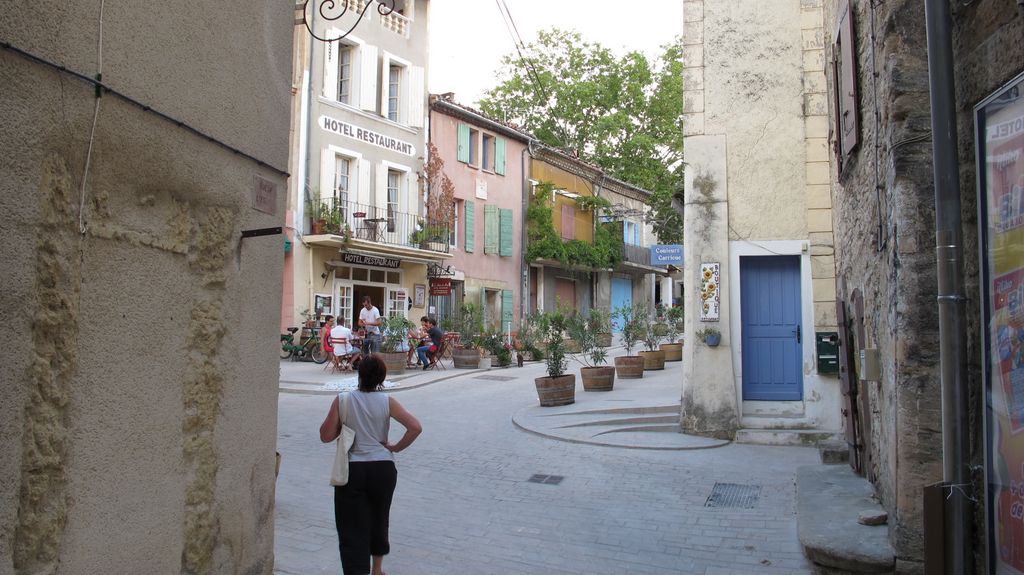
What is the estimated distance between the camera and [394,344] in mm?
17266

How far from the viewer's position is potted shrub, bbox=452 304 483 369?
1858 cm

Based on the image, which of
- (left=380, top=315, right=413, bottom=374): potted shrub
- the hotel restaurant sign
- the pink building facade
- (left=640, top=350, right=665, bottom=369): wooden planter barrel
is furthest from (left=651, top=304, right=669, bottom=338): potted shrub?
the hotel restaurant sign

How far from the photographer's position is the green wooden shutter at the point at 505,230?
27094 millimetres

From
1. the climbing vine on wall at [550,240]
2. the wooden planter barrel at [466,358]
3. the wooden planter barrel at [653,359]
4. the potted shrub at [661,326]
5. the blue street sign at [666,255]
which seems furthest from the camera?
the climbing vine on wall at [550,240]

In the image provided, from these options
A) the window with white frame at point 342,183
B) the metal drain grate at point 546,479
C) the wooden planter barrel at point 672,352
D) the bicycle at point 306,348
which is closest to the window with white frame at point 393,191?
the window with white frame at point 342,183

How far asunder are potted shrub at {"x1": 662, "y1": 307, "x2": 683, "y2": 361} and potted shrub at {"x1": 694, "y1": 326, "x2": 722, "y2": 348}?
29.5ft

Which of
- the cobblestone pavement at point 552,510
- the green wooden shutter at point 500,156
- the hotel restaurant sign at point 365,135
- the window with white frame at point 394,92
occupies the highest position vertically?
the window with white frame at point 394,92

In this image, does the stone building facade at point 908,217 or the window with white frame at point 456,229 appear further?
the window with white frame at point 456,229

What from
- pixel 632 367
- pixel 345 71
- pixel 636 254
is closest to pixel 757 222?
pixel 632 367

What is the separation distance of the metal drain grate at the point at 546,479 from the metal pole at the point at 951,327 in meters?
4.22

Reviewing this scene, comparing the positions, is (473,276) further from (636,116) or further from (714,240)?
(714,240)

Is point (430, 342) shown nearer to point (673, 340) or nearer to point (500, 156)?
point (673, 340)

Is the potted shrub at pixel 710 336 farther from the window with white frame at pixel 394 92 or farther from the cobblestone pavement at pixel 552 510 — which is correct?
the window with white frame at pixel 394 92

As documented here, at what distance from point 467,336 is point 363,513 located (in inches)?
594
